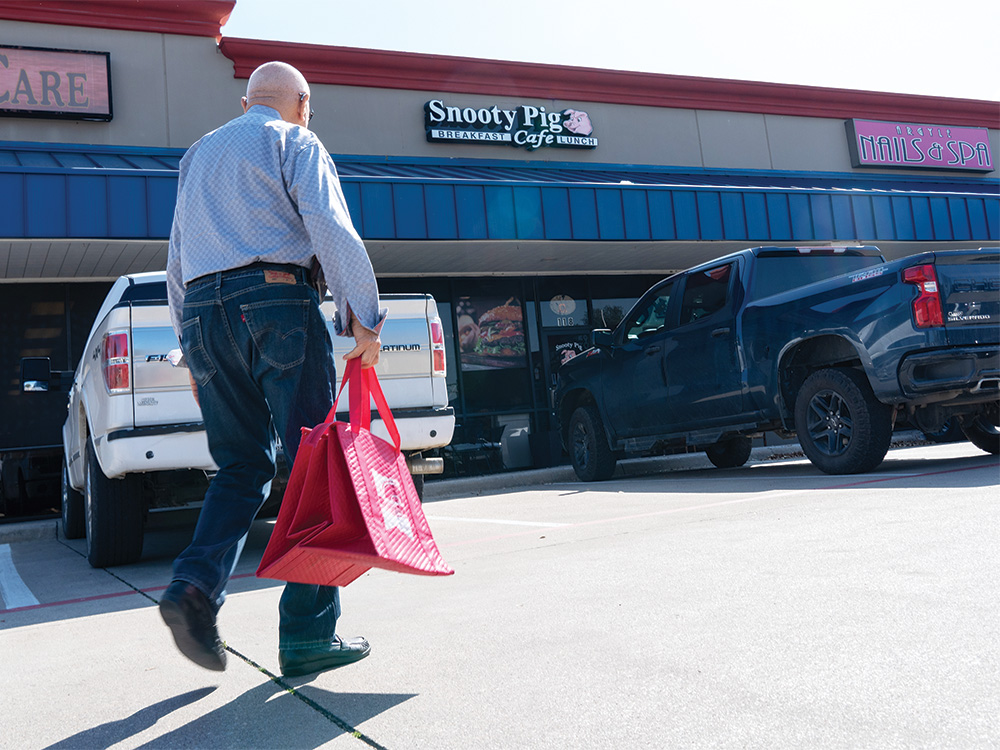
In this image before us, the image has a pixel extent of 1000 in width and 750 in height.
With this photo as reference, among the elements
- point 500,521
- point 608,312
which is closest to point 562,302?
point 608,312

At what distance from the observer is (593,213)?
1175 cm

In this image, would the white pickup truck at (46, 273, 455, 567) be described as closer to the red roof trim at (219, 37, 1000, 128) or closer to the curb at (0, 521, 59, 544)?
the curb at (0, 521, 59, 544)

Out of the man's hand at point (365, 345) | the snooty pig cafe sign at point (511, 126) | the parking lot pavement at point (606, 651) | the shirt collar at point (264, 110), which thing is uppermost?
the snooty pig cafe sign at point (511, 126)

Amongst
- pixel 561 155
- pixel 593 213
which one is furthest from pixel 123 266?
pixel 561 155

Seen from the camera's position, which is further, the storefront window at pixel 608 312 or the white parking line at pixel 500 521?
the storefront window at pixel 608 312

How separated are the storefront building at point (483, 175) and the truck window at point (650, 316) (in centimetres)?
314

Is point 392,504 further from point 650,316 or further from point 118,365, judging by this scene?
point 650,316

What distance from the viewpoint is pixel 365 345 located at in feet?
7.88

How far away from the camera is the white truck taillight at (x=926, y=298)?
5.77 meters

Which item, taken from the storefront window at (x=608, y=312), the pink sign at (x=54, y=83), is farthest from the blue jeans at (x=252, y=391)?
the storefront window at (x=608, y=312)

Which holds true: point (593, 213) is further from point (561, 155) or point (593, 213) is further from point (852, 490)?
point (852, 490)

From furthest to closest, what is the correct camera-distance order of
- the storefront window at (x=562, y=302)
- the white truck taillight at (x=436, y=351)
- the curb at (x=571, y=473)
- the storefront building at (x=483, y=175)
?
the storefront window at (x=562, y=302)
the storefront building at (x=483, y=175)
the curb at (x=571, y=473)
the white truck taillight at (x=436, y=351)

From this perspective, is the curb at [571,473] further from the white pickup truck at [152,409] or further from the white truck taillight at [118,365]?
the white truck taillight at [118,365]

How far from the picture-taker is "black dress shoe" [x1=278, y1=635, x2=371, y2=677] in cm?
230
